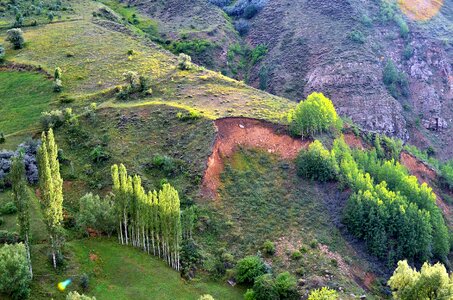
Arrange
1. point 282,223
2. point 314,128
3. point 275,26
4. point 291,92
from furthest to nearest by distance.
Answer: point 275,26
point 291,92
point 314,128
point 282,223

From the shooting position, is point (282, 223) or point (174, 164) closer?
point (282, 223)

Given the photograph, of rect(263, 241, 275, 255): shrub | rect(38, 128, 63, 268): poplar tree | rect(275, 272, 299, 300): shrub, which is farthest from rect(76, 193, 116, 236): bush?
rect(275, 272, 299, 300): shrub

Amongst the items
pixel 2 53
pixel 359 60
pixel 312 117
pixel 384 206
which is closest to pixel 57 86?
pixel 2 53

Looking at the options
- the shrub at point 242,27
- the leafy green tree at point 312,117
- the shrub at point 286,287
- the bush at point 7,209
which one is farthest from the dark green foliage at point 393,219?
the shrub at point 242,27

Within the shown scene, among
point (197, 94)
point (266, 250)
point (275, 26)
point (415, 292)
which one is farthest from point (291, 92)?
point (415, 292)

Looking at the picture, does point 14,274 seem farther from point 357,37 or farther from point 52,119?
point 357,37

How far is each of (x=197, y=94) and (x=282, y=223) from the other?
33.6m

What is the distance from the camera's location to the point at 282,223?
7025cm

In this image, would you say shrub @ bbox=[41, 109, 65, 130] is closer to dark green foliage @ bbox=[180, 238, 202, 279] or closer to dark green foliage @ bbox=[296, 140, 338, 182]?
dark green foliage @ bbox=[180, 238, 202, 279]

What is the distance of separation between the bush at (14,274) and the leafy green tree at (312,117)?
48937mm

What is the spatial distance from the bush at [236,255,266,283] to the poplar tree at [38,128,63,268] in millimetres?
21540

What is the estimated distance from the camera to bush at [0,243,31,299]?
47.9 m

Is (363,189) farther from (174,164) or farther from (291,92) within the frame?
(291,92)

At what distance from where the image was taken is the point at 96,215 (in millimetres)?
61281
